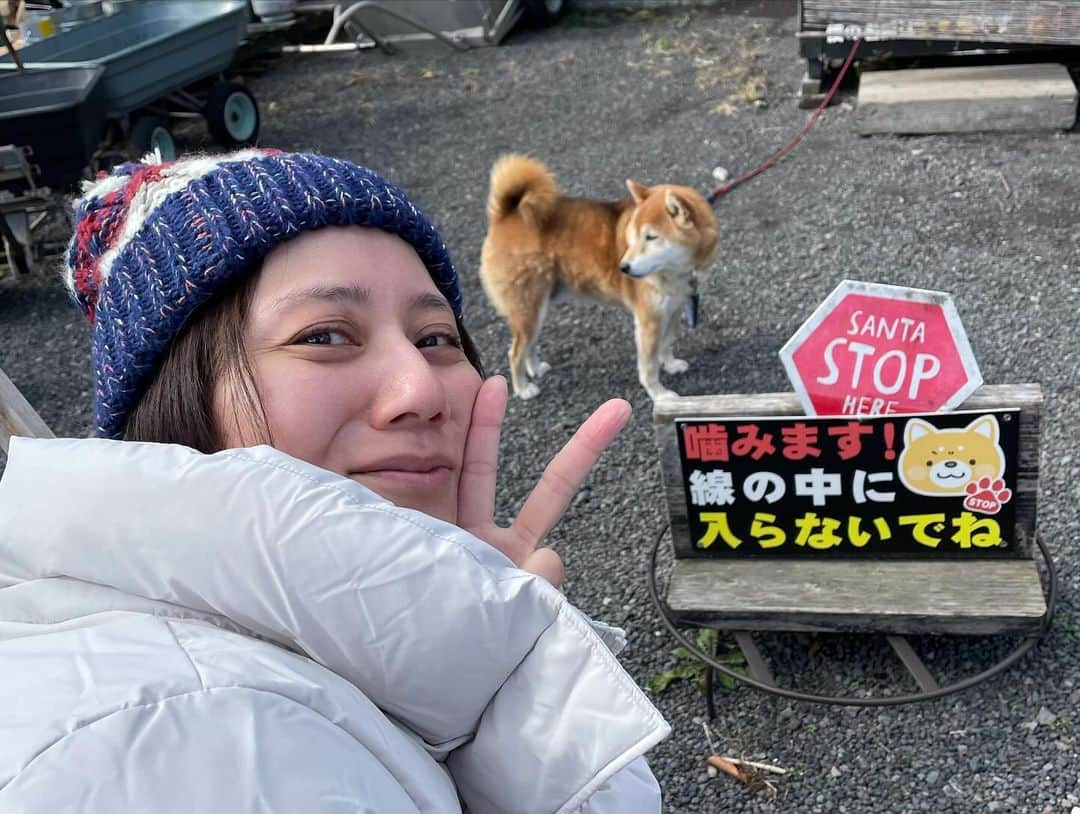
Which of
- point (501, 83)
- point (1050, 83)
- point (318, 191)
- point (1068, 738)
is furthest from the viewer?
point (501, 83)

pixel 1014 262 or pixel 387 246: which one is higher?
pixel 387 246

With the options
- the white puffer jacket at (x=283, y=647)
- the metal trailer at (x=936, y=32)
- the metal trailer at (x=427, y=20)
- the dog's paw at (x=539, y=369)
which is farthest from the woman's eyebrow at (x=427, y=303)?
the metal trailer at (x=427, y=20)

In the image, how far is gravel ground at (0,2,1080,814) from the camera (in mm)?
2410

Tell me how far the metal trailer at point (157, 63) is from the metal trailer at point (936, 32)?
428 cm

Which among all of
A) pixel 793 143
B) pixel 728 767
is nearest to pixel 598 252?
pixel 728 767

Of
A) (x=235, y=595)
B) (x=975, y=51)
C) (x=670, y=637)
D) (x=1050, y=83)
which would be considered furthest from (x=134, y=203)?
(x=975, y=51)

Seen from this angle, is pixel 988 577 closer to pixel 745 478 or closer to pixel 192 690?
pixel 745 478

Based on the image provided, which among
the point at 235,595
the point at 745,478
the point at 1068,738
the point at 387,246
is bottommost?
the point at 1068,738

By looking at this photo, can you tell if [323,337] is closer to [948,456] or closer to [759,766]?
[948,456]

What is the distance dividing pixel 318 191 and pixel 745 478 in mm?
1589

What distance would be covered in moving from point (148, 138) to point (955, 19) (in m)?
5.51

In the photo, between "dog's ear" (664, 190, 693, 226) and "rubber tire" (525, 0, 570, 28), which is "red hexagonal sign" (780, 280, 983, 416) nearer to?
"dog's ear" (664, 190, 693, 226)

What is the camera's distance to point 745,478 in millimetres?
2434

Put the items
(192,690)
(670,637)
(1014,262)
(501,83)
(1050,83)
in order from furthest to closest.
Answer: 1. (501,83)
2. (1050,83)
3. (1014,262)
4. (670,637)
5. (192,690)
